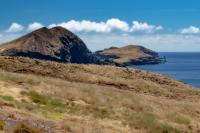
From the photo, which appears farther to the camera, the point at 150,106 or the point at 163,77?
the point at 163,77

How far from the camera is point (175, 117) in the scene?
129 ft

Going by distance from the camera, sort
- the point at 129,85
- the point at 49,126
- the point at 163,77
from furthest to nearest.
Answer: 1. the point at 163,77
2. the point at 129,85
3. the point at 49,126

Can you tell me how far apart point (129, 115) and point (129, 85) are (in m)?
16.9

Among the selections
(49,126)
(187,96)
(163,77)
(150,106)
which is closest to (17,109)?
(49,126)

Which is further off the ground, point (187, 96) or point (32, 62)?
point (32, 62)

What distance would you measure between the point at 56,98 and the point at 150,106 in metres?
9.45

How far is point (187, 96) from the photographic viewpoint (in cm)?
5484

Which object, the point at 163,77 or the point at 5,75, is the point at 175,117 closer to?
the point at 5,75

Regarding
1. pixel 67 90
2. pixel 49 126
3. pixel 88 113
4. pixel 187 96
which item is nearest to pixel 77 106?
pixel 88 113

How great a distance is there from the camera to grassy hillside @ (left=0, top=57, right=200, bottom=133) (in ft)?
94.4

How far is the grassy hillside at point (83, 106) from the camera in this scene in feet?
94.4

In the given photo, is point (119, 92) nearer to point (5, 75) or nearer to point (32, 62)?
point (5, 75)

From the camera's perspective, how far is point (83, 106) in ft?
123

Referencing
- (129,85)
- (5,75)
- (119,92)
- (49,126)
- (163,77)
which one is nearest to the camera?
(49,126)
